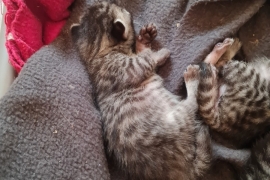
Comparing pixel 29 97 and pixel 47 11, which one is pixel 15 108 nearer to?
pixel 29 97

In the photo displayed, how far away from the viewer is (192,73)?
1.95 metres

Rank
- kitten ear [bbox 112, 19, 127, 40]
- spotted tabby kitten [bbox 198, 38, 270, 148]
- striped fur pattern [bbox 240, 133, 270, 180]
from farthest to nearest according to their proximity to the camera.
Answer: kitten ear [bbox 112, 19, 127, 40], spotted tabby kitten [bbox 198, 38, 270, 148], striped fur pattern [bbox 240, 133, 270, 180]

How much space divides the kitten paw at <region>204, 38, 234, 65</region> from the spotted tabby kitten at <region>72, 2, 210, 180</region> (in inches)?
4.4

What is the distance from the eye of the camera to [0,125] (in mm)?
1713

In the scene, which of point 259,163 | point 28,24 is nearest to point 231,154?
point 259,163

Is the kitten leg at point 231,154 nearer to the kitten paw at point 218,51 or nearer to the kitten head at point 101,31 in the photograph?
the kitten paw at point 218,51

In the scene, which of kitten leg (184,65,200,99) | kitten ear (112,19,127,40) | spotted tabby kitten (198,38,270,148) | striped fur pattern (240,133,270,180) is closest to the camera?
striped fur pattern (240,133,270,180)

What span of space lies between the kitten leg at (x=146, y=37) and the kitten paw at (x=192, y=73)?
308mm

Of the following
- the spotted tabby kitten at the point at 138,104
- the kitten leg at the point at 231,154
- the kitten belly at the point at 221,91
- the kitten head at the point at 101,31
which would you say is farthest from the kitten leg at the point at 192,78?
the kitten head at the point at 101,31

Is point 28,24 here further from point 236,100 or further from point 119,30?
point 236,100

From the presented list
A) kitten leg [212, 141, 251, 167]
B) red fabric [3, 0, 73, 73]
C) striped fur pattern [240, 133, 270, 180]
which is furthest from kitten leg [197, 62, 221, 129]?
red fabric [3, 0, 73, 73]

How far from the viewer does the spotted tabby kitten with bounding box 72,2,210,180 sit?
1728mm

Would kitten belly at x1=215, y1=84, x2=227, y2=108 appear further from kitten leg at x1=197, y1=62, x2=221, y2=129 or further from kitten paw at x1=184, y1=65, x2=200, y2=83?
kitten paw at x1=184, y1=65, x2=200, y2=83

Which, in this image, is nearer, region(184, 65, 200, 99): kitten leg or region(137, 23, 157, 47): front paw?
region(184, 65, 200, 99): kitten leg
